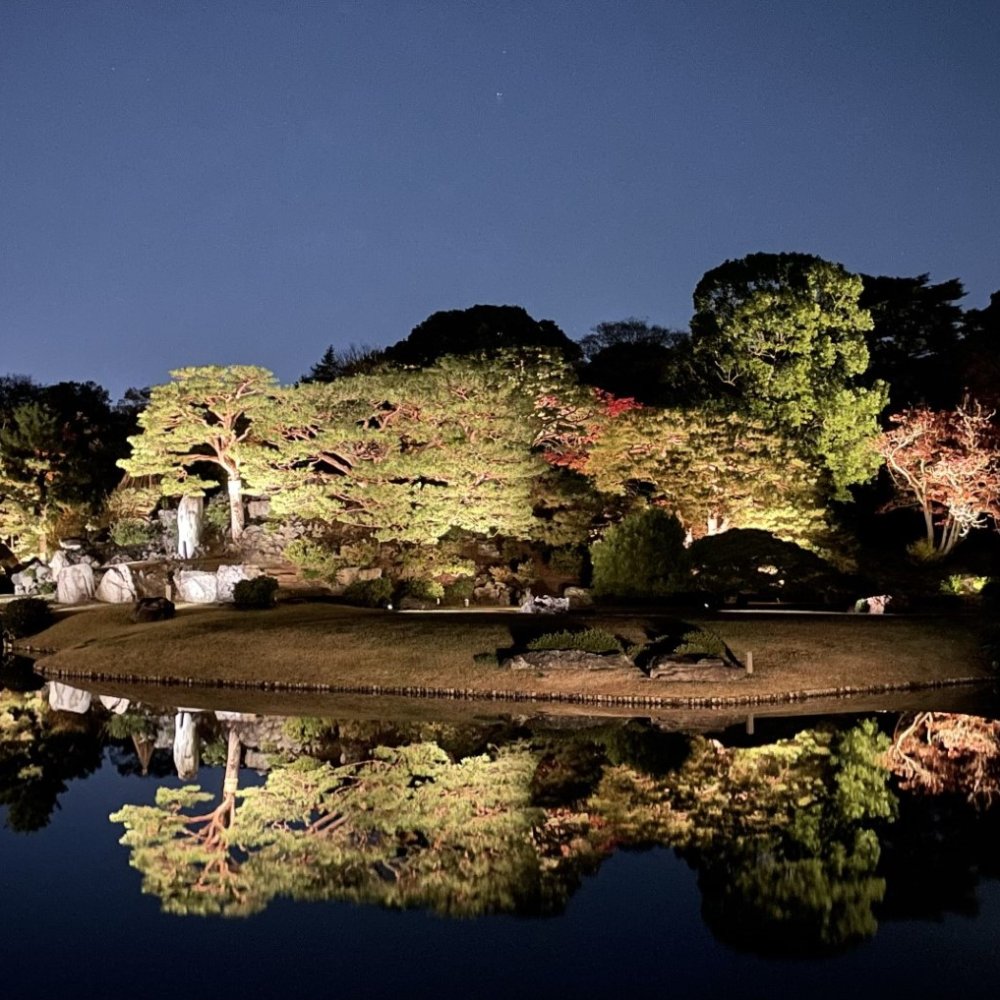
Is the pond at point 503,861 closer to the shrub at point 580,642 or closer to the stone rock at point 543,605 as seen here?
the shrub at point 580,642

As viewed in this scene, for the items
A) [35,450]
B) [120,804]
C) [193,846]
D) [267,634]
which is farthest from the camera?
→ [35,450]

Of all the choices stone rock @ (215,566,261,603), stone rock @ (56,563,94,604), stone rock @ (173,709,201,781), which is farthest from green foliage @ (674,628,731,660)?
stone rock @ (56,563,94,604)

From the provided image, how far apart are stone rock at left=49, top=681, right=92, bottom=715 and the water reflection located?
1.39m

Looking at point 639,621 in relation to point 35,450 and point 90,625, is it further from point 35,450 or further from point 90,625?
point 35,450

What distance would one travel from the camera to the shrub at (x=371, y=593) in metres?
32.7

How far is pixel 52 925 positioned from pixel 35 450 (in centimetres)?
3809

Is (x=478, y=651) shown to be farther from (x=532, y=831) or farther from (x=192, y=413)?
(x=192, y=413)

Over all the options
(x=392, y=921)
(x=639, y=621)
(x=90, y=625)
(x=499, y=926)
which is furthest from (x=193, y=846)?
(x=90, y=625)

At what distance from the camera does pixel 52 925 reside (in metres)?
10.8

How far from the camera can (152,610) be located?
100ft

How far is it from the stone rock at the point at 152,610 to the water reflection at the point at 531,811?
9.18 m

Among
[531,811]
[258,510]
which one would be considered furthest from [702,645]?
[258,510]

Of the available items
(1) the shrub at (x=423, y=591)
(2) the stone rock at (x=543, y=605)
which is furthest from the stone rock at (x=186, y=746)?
(1) the shrub at (x=423, y=591)

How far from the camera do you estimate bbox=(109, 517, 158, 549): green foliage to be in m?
41.5
